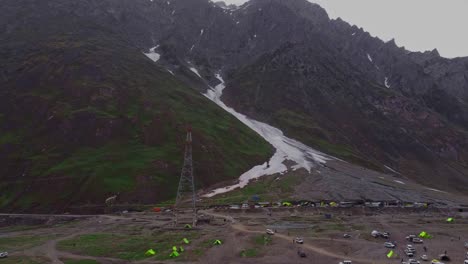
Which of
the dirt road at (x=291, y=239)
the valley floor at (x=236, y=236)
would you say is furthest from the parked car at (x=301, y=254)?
the dirt road at (x=291, y=239)

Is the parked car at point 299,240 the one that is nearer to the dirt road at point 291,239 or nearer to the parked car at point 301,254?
the dirt road at point 291,239

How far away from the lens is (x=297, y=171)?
197 m

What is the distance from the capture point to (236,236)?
102562 millimetres

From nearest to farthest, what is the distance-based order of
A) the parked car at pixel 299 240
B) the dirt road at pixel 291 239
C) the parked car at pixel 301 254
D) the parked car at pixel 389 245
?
the dirt road at pixel 291 239
the parked car at pixel 301 254
the parked car at pixel 389 245
the parked car at pixel 299 240

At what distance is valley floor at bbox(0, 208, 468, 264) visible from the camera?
86.2 meters

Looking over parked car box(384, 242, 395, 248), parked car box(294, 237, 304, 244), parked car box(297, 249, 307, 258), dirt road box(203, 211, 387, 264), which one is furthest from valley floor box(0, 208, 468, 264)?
parked car box(384, 242, 395, 248)

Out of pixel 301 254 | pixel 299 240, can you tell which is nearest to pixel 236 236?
pixel 299 240

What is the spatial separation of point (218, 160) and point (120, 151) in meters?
43.4

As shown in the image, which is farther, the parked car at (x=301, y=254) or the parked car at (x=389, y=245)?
the parked car at (x=389, y=245)

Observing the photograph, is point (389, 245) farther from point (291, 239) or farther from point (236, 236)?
point (236, 236)

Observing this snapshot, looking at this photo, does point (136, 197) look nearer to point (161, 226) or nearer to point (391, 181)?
point (161, 226)

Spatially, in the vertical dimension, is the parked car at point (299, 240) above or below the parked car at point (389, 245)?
above

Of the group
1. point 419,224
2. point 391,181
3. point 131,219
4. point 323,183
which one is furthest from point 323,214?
point 391,181

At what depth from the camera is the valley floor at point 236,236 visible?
86.2m
